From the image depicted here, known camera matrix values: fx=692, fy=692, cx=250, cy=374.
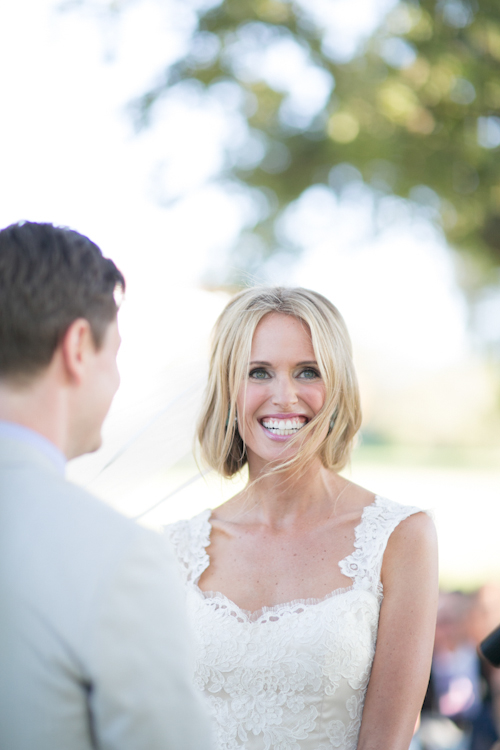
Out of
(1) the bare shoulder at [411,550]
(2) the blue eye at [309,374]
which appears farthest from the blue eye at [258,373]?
(1) the bare shoulder at [411,550]

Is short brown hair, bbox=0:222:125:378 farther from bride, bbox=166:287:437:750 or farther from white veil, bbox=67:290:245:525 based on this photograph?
white veil, bbox=67:290:245:525

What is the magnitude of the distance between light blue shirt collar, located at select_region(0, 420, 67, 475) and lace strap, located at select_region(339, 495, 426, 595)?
5.23 ft

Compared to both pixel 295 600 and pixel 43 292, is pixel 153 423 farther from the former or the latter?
pixel 43 292

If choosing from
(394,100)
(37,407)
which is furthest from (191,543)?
(394,100)

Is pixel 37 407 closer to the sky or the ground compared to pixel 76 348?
closer to the ground

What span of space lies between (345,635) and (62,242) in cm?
176

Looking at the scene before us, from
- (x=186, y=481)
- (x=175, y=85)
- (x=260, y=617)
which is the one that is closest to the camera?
(x=260, y=617)

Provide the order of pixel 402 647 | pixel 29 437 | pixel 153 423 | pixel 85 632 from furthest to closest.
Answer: pixel 153 423
pixel 402 647
pixel 29 437
pixel 85 632

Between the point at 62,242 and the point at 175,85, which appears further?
the point at 175,85

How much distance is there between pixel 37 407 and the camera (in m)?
1.36

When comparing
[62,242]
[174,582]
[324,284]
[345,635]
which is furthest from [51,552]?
[324,284]

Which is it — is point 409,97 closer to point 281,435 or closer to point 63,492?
point 281,435

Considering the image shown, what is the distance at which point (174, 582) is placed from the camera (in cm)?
131

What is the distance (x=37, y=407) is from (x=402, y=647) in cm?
170
